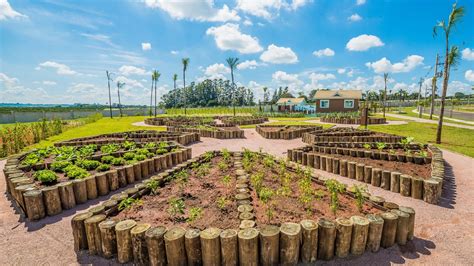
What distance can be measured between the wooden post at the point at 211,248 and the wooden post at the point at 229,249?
67 millimetres

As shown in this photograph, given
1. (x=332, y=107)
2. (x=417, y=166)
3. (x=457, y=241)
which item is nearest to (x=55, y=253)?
(x=457, y=241)

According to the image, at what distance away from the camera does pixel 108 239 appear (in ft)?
11.4

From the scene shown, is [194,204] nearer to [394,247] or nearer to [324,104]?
[394,247]

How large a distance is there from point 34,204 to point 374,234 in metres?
6.05

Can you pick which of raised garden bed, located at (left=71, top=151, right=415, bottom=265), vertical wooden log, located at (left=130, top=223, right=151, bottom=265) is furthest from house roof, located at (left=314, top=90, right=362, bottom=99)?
vertical wooden log, located at (left=130, top=223, right=151, bottom=265)

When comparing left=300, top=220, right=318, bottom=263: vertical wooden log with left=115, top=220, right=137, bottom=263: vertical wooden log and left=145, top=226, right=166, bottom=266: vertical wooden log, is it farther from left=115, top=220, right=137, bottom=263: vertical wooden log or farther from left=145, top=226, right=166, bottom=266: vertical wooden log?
left=115, top=220, right=137, bottom=263: vertical wooden log

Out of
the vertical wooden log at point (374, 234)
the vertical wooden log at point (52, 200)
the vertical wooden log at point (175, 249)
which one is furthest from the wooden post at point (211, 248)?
the vertical wooden log at point (52, 200)

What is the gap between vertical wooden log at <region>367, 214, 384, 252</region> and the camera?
3.49 meters

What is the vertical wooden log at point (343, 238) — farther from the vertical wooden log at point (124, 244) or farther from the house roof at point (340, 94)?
the house roof at point (340, 94)

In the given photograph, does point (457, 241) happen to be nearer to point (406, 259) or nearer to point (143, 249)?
point (406, 259)

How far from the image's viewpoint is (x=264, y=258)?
10.3 ft

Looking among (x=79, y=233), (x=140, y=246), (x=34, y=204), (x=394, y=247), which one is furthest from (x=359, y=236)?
(x=34, y=204)

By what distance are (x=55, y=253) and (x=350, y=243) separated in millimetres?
4456

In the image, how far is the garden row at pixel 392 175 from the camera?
17.0 ft
